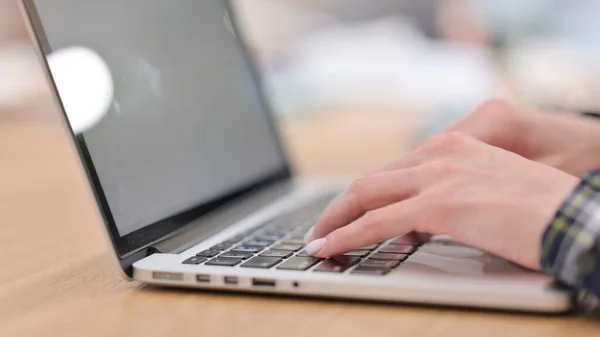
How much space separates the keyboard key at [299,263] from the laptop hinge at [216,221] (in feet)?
0.37

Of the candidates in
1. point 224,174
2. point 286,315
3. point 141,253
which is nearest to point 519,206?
point 286,315

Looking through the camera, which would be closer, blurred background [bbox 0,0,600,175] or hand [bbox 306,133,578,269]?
hand [bbox 306,133,578,269]

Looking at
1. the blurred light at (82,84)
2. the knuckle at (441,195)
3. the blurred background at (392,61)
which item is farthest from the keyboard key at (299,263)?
the blurred background at (392,61)

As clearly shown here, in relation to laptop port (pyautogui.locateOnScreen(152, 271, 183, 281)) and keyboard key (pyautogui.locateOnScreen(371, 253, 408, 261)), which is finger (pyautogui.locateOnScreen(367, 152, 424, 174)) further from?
laptop port (pyautogui.locateOnScreen(152, 271, 183, 281))

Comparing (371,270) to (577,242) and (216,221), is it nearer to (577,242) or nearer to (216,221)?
A: (577,242)

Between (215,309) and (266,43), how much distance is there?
2182mm

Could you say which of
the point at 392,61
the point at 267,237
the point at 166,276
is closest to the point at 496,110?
the point at 267,237

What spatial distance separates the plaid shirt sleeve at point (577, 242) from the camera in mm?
494

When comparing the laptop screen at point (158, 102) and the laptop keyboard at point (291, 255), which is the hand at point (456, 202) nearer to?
the laptop keyboard at point (291, 255)

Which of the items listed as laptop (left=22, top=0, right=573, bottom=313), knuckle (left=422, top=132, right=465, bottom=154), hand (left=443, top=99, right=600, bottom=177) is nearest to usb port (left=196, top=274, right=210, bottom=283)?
laptop (left=22, top=0, right=573, bottom=313)

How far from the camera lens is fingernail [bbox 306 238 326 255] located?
61cm

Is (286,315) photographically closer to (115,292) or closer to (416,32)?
(115,292)

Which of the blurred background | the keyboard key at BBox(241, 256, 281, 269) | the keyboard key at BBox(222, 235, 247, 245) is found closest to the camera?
the keyboard key at BBox(241, 256, 281, 269)

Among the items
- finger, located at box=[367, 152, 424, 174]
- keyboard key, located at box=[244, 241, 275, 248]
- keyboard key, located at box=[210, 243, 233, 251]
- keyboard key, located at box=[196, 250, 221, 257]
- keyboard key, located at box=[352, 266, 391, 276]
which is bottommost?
keyboard key, located at box=[352, 266, 391, 276]
